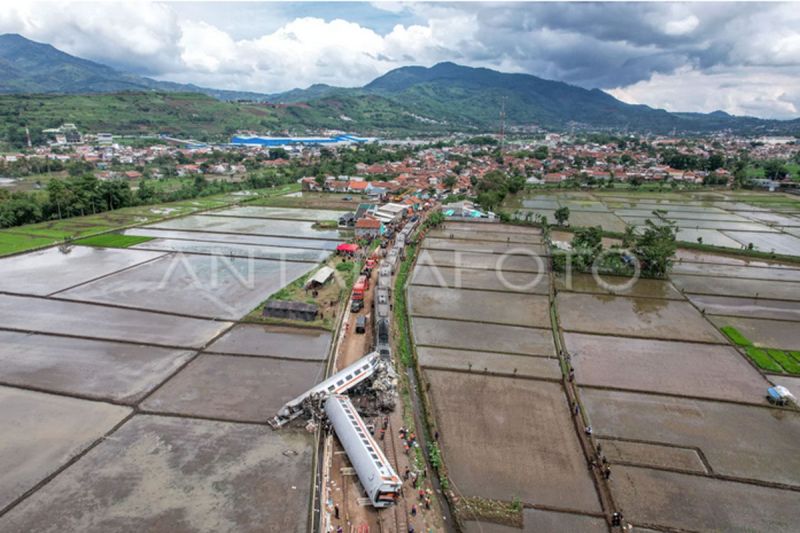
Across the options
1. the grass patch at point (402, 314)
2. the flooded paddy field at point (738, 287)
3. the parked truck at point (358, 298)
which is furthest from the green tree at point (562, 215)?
the parked truck at point (358, 298)

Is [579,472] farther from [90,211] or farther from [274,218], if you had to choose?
[90,211]

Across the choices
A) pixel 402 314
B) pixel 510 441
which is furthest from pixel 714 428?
pixel 402 314

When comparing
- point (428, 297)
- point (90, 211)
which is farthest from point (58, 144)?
point (428, 297)

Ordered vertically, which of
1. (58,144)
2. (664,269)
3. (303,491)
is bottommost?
(303,491)

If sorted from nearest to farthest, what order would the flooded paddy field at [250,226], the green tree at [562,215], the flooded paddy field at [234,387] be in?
the flooded paddy field at [234,387]
the flooded paddy field at [250,226]
the green tree at [562,215]

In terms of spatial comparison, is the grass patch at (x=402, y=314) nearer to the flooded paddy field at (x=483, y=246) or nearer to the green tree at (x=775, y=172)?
the flooded paddy field at (x=483, y=246)

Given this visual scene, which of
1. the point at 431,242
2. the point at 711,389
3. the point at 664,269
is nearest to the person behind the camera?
the point at 711,389
